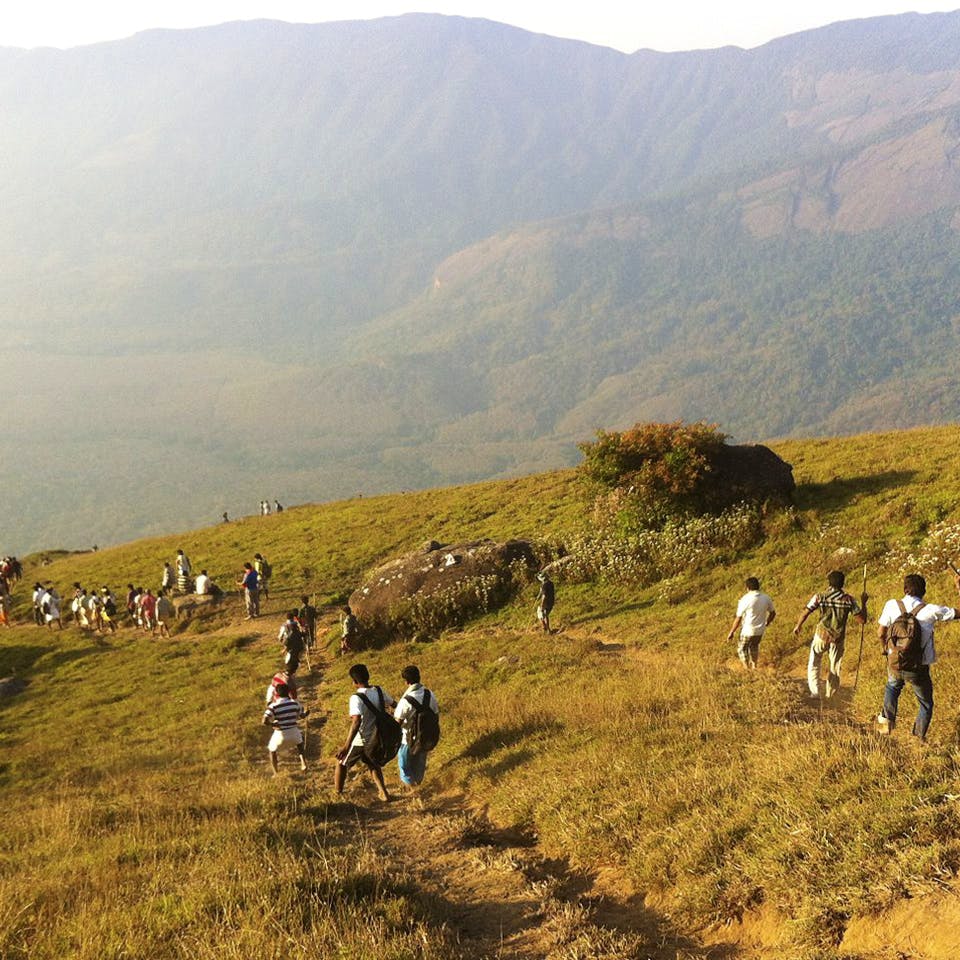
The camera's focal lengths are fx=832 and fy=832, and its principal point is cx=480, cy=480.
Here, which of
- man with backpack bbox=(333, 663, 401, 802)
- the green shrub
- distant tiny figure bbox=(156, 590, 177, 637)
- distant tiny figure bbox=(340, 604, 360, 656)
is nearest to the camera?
man with backpack bbox=(333, 663, 401, 802)

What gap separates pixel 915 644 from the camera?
9.68m

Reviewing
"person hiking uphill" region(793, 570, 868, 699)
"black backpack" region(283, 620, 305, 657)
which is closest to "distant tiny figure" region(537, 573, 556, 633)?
"black backpack" region(283, 620, 305, 657)

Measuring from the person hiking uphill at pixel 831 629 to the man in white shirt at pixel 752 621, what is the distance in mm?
1854

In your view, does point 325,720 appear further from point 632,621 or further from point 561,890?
point 561,890

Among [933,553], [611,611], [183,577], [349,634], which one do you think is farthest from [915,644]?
[183,577]

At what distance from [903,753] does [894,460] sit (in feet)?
68.3

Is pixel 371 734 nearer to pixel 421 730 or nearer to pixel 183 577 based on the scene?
pixel 421 730

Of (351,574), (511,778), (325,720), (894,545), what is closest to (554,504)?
(351,574)

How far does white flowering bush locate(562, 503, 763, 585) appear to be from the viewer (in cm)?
2284

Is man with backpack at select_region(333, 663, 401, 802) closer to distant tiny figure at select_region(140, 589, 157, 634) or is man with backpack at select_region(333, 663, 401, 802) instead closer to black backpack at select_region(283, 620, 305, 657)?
black backpack at select_region(283, 620, 305, 657)

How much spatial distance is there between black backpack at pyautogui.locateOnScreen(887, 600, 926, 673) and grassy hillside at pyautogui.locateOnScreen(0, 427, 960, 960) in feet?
2.86

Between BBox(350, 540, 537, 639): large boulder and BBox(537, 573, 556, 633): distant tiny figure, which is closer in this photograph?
BBox(537, 573, 556, 633): distant tiny figure

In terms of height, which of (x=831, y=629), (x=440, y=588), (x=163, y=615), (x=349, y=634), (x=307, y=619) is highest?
(x=831, y=629)

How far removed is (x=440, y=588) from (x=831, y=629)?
47.1 ft
